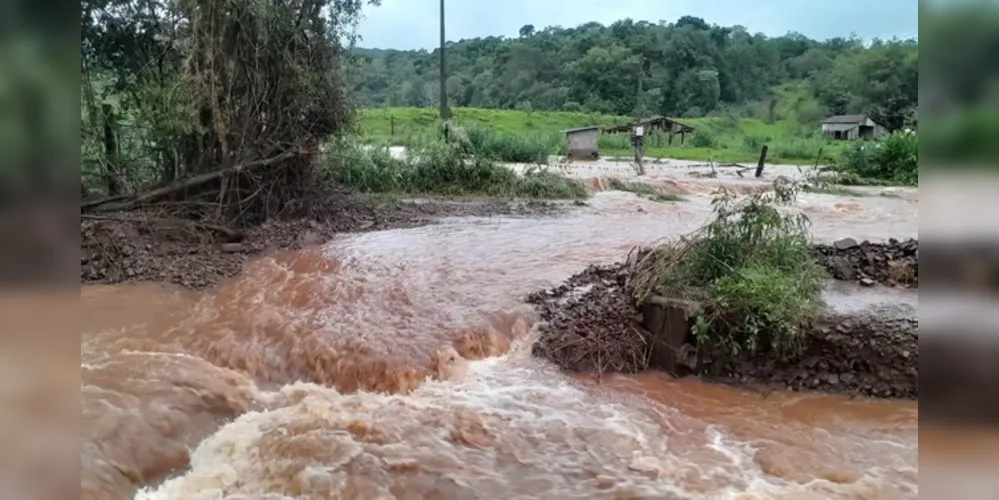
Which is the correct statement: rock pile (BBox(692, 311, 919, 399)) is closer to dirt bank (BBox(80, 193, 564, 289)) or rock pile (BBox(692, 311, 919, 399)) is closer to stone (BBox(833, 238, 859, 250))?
stone (BBox(833, 238, 859, 250))

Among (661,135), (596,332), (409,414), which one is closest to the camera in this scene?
(409,414)

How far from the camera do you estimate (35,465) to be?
2.95 feet

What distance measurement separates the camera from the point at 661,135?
2711cm

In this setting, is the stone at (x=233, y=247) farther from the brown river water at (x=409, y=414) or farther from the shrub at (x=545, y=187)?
the shrub at (x=545, y=187)

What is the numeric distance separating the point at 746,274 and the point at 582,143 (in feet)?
55.4

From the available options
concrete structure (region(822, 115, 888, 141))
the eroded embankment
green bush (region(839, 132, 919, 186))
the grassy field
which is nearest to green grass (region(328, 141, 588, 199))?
the grassy field

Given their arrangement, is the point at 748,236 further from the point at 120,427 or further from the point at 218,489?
the point at 120,427

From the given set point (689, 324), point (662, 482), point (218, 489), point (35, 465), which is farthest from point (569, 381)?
point (35, 465)

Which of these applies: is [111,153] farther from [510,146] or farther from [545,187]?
[510,146]

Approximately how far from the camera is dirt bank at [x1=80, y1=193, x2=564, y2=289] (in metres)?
7.18

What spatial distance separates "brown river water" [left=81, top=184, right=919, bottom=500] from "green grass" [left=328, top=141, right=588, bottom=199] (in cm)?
622

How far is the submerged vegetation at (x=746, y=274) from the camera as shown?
5.12m

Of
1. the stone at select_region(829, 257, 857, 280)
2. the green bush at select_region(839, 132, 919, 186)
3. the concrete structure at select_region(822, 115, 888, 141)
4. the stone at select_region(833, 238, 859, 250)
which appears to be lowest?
the stone at select_region(829, 257, 857, 280)

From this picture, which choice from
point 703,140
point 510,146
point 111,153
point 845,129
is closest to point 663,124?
point 703,140
